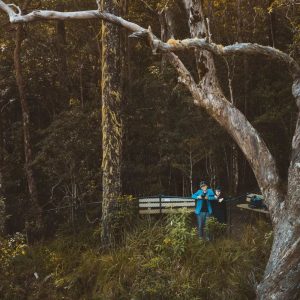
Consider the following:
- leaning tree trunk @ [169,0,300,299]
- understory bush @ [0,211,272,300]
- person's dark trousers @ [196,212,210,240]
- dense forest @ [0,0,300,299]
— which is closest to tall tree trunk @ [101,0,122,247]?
dense forest @ [0,0,300,299]

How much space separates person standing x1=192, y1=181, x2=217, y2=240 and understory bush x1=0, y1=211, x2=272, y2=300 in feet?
1.18

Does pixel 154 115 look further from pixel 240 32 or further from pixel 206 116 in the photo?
pixel 240 32

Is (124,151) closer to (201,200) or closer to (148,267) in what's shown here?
(201,200)

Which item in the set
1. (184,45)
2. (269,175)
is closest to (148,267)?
(269,175)

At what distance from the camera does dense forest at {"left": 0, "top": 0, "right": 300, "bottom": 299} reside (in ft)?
31.2

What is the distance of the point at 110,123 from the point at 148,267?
358 cm

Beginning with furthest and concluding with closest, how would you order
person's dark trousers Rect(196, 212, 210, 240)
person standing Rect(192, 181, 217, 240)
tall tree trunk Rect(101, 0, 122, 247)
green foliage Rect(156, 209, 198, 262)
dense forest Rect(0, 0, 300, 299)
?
tall tree trunk Rect(101, 0, 122, 247) → person's dark trousers Rect(196, 212, 210, 240) → person standing Rect(192, 181, 217, 240) → green foliage Rect(156, 209, 198, 262) → dense forest Rect(0, 0, 300, 299)

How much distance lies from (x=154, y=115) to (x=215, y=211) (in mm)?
4612

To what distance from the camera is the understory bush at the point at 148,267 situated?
8883 millimetres

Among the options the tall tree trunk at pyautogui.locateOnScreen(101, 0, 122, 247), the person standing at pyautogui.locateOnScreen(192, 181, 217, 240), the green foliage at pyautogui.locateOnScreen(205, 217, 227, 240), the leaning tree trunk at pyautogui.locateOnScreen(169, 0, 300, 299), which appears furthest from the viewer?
the tall tree trunk at pyautogui.locateOnScreen(101, 0, 122, 247)

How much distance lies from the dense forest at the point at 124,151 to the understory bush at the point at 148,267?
0.10 feet

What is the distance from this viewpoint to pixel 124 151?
590 inches

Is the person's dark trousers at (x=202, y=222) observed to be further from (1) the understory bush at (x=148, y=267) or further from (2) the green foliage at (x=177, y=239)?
(2) the green foliage at (x=177, y=239)

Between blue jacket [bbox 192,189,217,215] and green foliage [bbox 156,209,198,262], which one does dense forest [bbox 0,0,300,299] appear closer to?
green foliage [bbox 156,209,198,262]
